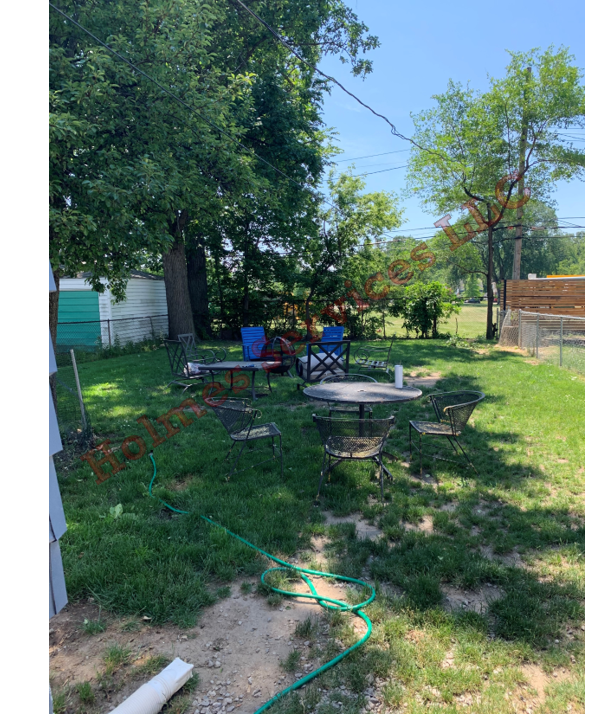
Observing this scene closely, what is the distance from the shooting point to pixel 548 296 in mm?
16641

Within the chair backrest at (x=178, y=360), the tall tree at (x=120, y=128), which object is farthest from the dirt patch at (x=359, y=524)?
the chair backrest at (x=178, y=360)

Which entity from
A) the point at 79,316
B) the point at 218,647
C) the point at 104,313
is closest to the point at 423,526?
the point at 218,647

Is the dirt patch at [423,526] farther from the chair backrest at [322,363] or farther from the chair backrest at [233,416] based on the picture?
the chair backrest at [322,363]

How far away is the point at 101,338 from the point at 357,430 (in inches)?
498

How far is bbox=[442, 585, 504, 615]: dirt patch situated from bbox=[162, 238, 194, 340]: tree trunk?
13.8m

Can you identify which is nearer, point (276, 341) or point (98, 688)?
point (98, 688)

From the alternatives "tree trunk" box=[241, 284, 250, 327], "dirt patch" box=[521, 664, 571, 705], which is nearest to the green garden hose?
"dirt patch" box=[521, 664, 571, 705]

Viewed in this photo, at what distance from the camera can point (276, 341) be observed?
11930mm

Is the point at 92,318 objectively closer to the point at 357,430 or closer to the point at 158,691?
the point at 357,430

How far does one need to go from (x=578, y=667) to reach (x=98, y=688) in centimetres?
233

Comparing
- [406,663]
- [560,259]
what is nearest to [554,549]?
[406,663]

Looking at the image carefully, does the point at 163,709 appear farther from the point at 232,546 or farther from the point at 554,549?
the point at 554,549

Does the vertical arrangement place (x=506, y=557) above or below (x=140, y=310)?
below
